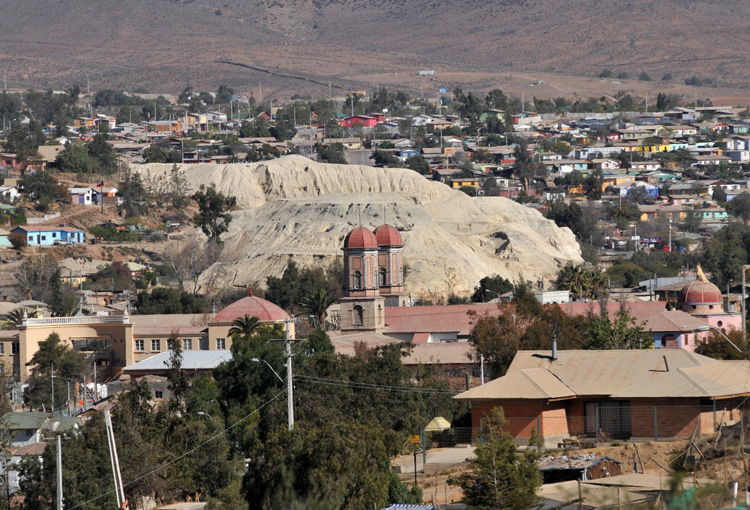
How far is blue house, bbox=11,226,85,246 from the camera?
12412 centimetres

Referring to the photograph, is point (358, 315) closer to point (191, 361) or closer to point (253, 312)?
point (253, 312)

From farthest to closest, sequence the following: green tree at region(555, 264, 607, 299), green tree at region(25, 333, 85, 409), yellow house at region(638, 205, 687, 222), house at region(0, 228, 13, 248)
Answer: yellow house at region(638, 205, 687, 222) < house at region(0, 228, 13, 248) < green tree at region(555, 264, 607, 299) < green tree at region(25, 333, 85, 409)

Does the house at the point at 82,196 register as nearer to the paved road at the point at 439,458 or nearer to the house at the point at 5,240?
the house at the point at 5,240

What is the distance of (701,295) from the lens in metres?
83.7

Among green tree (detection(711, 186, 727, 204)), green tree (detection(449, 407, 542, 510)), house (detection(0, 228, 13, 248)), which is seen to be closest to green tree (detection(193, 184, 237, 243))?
house (detection(0, 228, 13, 248))

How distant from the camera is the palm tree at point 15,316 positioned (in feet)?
285

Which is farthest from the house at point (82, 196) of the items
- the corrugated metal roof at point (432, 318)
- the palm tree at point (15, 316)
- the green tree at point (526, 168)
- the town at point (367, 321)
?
the corrugated metal roof at point (432, 318)

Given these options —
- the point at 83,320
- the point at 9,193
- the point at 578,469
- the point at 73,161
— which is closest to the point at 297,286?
the point at 83,320

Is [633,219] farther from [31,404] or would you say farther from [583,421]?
[583,421]

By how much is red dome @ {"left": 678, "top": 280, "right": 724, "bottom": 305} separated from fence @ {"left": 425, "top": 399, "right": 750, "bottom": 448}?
41.4 metres

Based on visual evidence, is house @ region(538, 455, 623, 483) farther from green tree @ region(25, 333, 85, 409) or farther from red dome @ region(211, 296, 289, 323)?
red dome @ region(211, 296, 289, 323)

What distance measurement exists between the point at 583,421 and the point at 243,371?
16.5 m

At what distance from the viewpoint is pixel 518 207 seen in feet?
468

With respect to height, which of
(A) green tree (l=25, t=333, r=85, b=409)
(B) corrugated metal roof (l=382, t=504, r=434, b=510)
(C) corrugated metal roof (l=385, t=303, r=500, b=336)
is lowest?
(A) green tree (l=25, t=333, r=85, b=409)
